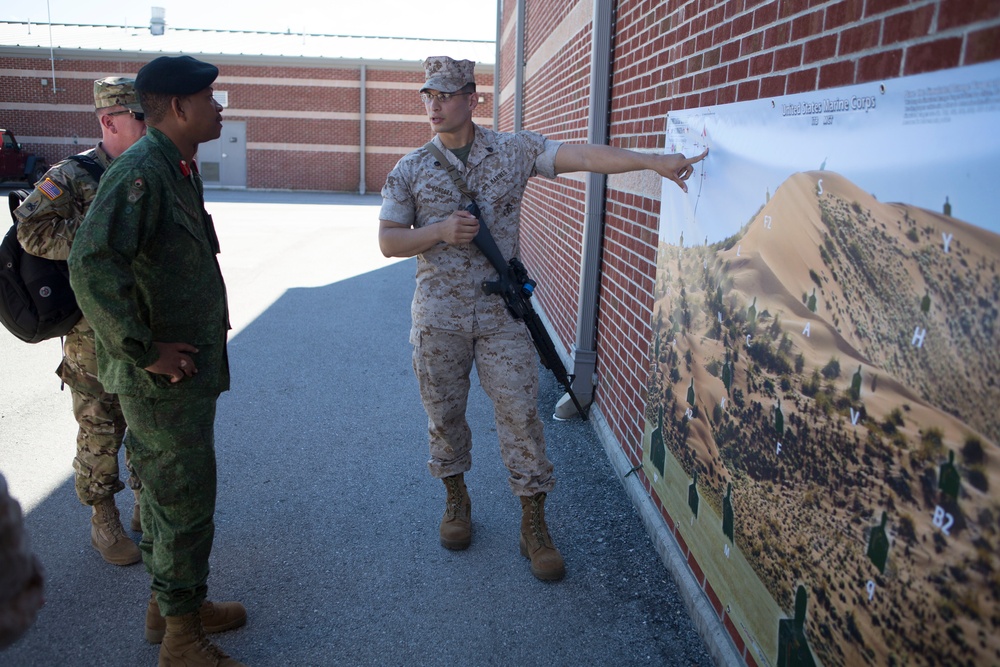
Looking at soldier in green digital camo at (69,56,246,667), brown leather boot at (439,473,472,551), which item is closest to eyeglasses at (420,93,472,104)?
soldier in green digital camo at (69,56,246,667)

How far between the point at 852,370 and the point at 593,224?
337cm

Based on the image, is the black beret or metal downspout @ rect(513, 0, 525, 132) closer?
the black beret

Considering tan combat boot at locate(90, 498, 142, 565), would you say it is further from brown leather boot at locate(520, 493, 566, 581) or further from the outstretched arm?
the outstretched arm

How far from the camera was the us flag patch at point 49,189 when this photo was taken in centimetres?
339

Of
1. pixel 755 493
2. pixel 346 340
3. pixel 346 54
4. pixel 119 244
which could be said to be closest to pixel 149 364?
pixel 119 244

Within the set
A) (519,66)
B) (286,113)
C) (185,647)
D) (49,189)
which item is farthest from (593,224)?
(286,113)

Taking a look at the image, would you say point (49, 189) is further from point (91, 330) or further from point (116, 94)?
point (91, 330)

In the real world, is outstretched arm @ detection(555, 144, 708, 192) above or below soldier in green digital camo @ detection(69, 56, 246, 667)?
above

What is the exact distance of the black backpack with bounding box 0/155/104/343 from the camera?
346cm

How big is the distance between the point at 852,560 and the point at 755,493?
58cm

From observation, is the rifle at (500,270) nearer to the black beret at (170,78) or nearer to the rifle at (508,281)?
the rifle at (508,281)

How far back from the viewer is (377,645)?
312 cm

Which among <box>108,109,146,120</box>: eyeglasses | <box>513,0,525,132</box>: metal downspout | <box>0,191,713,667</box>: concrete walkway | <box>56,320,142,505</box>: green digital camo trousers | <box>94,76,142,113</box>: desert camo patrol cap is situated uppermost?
<box>513,0,525,132</box>: metal downspout

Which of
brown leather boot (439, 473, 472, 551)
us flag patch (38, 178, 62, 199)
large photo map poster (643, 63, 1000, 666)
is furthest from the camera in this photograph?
brown leather boot (439, 473, 472, 551)
